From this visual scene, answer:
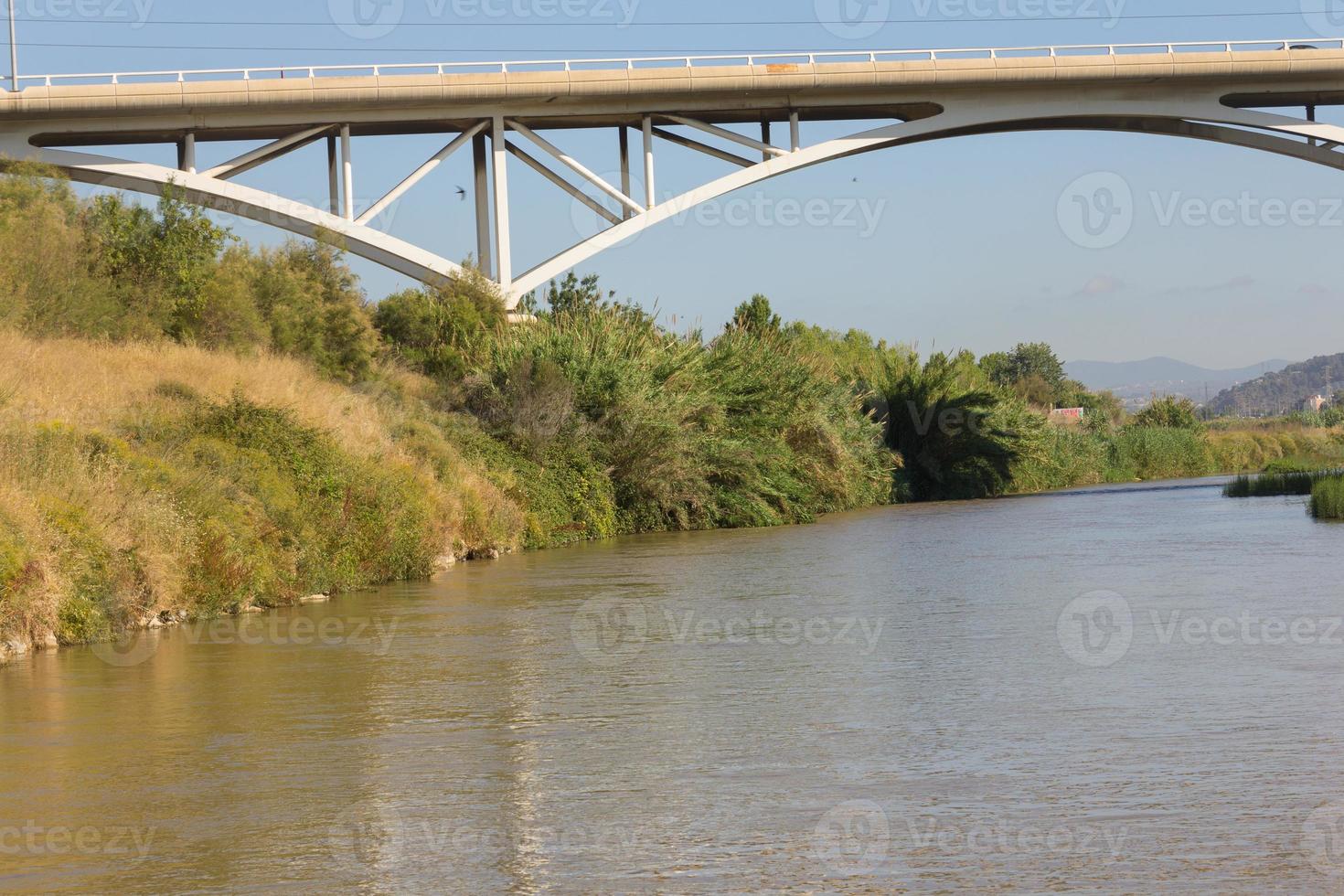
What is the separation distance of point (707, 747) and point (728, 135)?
29.6m

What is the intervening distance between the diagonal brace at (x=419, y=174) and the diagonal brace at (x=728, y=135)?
4786 mm

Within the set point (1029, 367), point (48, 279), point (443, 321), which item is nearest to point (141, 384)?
point (48, 279)

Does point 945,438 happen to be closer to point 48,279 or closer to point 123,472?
point 48,279

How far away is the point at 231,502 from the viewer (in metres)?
17.2

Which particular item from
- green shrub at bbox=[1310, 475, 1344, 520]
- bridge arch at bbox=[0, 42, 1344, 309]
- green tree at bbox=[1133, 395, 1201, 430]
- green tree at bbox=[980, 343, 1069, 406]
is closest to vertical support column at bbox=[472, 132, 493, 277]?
bridge arch at bbox=[0, 42, 1344, 309]

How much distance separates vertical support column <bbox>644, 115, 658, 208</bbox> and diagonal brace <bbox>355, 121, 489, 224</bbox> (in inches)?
154

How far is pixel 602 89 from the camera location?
36.3 metres

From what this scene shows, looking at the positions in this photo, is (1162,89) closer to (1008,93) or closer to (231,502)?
(1008,93)

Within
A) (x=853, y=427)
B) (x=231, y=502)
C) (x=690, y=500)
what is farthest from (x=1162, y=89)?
(x=231, y=502)

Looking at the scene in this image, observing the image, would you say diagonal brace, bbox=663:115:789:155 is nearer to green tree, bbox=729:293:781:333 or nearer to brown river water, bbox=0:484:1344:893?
green tree, bbox=729:293:781:333

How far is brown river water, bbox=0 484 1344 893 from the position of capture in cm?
661

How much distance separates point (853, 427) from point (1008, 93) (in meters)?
9.16

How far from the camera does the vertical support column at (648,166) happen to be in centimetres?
3678

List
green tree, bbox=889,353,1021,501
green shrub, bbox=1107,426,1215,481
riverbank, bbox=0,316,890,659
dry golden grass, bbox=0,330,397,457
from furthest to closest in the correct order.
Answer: green shrub, bbox=1107,426,1215,481 → green tree, bbox=889,353,1021,501 → dry golden grass, bbox=0,330,397,457 → riverbank, bbox=0,316,890,659
